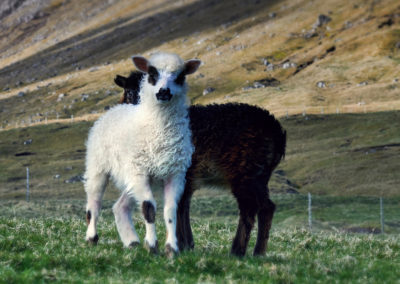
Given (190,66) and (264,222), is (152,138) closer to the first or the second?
(190,66)

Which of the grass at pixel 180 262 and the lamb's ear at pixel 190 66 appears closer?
the grass at pixel 180 262

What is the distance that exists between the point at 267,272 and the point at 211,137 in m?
3.21

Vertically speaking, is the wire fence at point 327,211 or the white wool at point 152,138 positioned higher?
the white wool at point 152,138

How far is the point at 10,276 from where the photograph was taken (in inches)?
289

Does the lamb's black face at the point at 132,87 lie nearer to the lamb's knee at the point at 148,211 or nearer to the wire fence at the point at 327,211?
the lamb's knee at the point at 148,211

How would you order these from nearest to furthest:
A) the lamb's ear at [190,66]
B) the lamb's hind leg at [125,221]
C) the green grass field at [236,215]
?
the green grass field at [236,215] < the lamb's ear at [190,66] < the lamb's hind leg at [125,221]

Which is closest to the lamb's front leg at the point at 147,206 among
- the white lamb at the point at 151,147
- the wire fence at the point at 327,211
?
the white lamb at the point at 151,147

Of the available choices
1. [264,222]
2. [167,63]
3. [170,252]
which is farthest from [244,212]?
[167,63]

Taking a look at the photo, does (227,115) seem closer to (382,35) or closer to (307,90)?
(307,90)

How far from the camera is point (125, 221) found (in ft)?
37.8

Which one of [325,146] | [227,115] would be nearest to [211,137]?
[227,115]

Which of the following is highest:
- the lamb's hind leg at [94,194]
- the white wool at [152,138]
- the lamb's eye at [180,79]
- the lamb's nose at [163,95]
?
the lamb's eye at [180,79]

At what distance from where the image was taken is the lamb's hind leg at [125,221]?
11391 mm

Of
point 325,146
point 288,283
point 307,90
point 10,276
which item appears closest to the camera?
point 10,276
